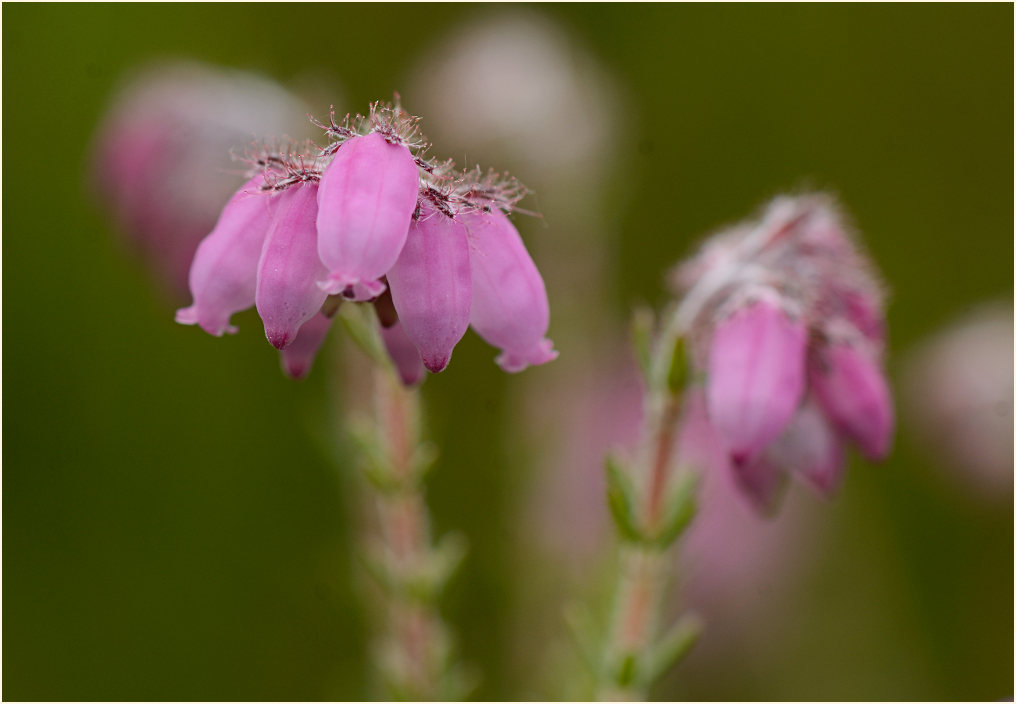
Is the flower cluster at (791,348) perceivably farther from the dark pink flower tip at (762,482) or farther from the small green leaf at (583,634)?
the small green leaf at (583,634)

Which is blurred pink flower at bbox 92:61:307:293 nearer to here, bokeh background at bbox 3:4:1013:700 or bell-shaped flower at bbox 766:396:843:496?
bokeh background at bbox 3:4:1013:700

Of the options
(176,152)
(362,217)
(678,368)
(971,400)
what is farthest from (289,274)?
(971,400)

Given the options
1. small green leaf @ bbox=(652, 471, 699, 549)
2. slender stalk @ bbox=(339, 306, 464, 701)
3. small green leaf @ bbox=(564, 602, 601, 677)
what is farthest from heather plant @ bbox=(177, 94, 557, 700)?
small green leaf @ bbox=(564, 602, 601, 677)

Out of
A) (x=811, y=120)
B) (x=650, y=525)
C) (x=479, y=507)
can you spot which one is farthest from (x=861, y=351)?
(x=811, y=120)

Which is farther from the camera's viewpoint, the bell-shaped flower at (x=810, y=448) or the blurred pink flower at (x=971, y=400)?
the blurred pink flower at (x=971, y=400)

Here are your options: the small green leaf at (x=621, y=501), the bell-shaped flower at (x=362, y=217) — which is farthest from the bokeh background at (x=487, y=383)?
the bell-shaped flower at (x=362, y=217)

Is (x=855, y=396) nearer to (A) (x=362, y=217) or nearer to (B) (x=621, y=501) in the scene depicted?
(B) (x=621, y=501)

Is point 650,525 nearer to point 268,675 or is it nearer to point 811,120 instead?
point 268,675
